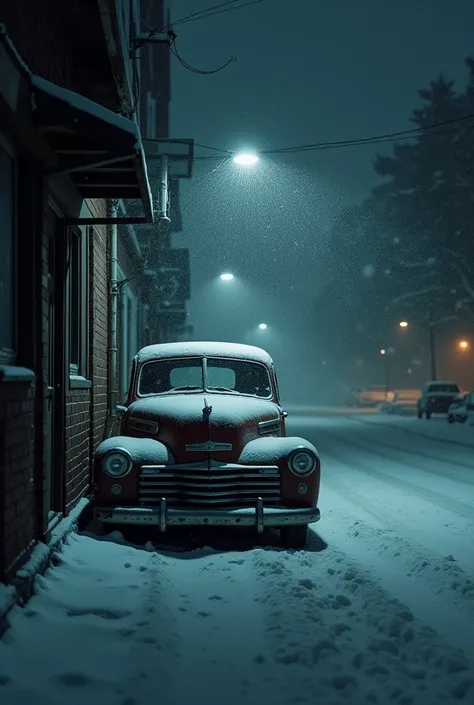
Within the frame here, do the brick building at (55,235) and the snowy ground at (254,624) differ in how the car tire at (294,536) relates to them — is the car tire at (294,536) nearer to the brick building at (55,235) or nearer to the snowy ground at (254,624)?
the snowy ground at (254,624)

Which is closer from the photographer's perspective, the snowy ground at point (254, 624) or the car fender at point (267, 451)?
the snowy ground at point (254, 624)

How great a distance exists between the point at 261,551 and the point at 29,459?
234cm

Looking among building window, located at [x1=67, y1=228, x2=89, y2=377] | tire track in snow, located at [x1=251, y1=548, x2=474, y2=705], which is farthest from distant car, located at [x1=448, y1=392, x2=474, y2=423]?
tire track in snow, located at [x1=251, y1=548, x2=474, y2=705]

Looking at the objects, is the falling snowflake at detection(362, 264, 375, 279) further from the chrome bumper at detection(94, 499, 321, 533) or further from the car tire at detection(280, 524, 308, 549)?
the chrome bumper at detection(94, 499, 321, 533)

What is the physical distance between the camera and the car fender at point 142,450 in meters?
7.23

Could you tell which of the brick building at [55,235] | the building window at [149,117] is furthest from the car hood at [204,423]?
the building window at [149,117]

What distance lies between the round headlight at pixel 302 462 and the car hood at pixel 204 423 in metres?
0.51

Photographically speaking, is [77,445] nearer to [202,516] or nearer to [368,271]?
[202,516]

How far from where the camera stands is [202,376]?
9.03m

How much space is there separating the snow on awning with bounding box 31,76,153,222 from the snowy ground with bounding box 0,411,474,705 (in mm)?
3153

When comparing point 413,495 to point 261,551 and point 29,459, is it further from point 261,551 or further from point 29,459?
point 29,459

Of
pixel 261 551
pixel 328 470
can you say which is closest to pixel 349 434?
pixel 328 470

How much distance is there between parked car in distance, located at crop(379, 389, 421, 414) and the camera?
44.7m

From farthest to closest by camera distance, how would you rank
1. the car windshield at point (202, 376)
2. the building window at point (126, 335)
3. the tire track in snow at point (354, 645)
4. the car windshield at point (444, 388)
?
the car windshield at point (444, 388) < the building window at point (126, 335) < the car windshield at point (202, 376) < the tire track in snow at point (354, 645)
